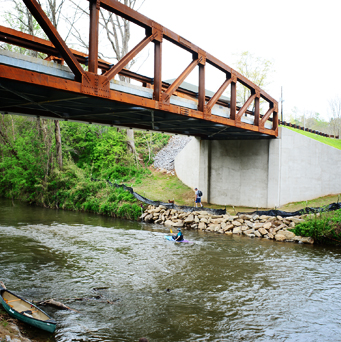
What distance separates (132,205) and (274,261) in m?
14.0

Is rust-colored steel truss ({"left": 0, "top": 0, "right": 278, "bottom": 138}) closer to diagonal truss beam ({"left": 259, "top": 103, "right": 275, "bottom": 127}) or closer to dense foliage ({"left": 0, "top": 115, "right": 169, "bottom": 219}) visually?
diagonal truss beam ({"left": 259, "top": 103, "right": 275, "bottom": 127})

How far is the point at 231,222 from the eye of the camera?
21.2 m

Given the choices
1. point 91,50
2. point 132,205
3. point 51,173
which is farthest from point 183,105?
point 51,173

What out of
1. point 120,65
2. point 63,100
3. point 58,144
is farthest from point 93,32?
point 58,144

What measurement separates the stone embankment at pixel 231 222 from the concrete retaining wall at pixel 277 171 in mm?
3603

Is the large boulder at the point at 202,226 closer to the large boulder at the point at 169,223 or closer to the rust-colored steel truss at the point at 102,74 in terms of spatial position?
the large boulder at the point at 169,223

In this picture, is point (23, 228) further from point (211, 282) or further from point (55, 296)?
point (211, 282)

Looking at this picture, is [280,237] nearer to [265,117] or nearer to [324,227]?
[324,227]

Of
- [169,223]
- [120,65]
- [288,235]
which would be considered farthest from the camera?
[169,223]

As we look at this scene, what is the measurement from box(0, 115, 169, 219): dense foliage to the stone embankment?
2.68 m

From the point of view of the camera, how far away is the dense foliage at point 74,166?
2931 cm

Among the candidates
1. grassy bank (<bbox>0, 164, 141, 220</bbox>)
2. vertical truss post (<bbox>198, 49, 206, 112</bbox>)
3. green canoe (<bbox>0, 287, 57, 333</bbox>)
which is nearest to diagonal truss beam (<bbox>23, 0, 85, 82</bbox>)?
green canoe (<bbox>0, 287, 57, 333</bbox>)

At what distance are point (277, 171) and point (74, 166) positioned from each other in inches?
769

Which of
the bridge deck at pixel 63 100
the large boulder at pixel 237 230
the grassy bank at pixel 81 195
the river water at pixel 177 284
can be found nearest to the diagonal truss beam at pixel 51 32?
the bridge deck at pixel 63 100
